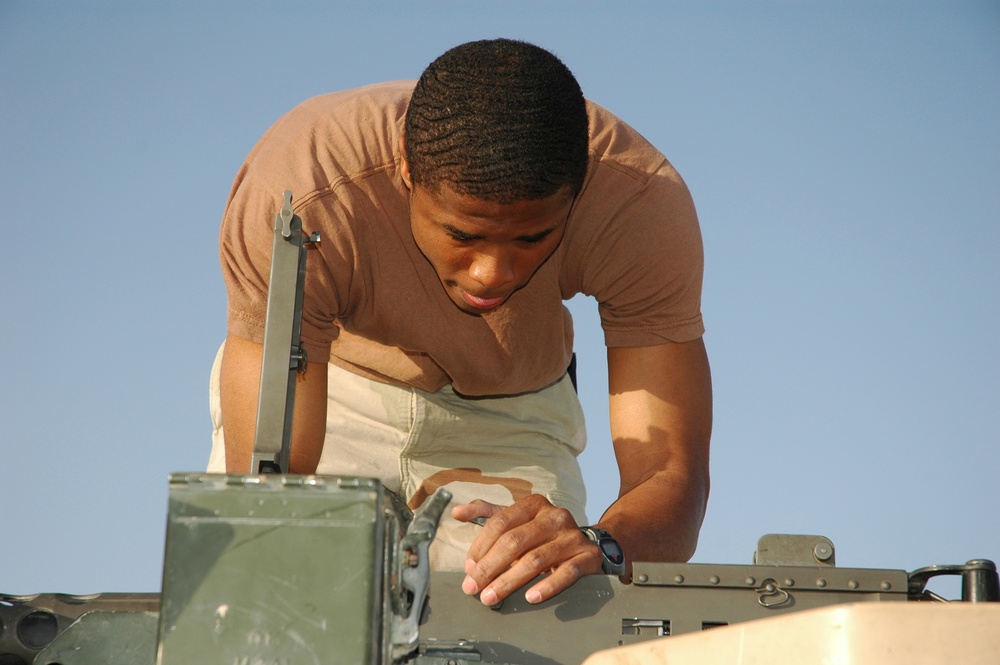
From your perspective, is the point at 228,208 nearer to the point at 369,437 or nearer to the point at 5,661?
the point at 369,437

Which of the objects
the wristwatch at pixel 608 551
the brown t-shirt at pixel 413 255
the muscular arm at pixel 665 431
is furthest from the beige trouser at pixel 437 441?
the wristwatch at pixel 608 551

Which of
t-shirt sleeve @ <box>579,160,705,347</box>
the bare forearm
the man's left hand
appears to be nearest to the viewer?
the man's left hand

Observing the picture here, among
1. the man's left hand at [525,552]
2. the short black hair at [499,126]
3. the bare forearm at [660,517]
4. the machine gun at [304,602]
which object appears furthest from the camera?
the bare forearm at [660,517]

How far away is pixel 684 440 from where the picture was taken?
3219mm

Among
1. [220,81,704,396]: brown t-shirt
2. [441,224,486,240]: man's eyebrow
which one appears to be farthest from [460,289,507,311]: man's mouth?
[220,81,704,396]: brown t-shirt

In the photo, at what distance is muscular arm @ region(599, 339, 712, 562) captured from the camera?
3012mm

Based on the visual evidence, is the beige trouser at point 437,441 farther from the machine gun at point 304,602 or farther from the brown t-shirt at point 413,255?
the machine gun at point 304,602

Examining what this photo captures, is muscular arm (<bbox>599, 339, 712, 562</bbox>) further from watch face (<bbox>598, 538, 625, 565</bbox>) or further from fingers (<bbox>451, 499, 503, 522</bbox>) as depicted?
fingers (<bbox>451, 499, 503, 522</bbox>)

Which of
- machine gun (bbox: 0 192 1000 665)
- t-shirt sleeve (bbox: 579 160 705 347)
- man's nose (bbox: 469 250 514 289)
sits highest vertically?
t-shirt sleeve (bbox: 579 160 705 347)

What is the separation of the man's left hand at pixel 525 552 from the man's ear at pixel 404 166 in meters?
0.93

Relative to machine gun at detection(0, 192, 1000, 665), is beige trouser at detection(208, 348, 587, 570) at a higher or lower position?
higher

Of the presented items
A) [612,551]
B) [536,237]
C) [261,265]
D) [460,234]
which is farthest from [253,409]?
[612,551]

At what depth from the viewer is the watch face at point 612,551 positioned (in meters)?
2.37

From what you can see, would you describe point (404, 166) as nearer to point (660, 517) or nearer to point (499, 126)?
point (499, 126)
